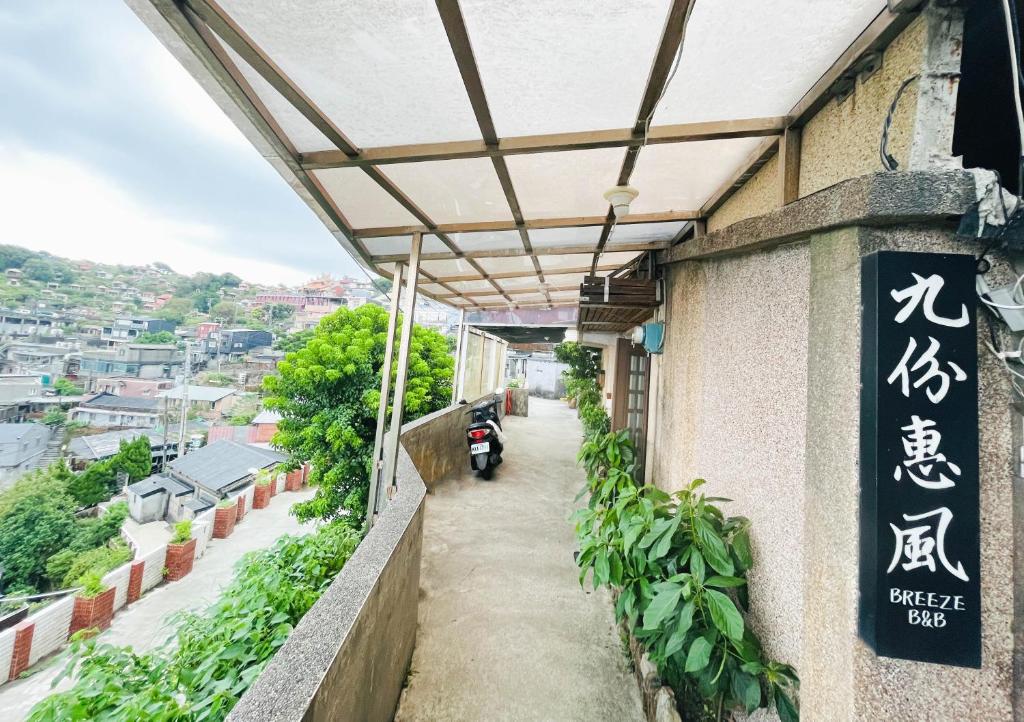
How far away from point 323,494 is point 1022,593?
773 cm

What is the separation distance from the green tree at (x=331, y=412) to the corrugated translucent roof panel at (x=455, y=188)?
177 inches

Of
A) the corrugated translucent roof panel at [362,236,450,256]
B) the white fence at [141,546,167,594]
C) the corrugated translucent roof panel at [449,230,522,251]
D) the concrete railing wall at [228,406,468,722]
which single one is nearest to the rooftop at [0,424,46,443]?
the white fence at [141,546,167,594]

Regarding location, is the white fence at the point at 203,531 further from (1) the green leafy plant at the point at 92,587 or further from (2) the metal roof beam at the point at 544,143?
(2) the metal roof beam at the point at 544,143

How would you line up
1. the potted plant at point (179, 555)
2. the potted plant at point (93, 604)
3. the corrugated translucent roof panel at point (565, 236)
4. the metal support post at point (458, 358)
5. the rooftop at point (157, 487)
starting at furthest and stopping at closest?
the rooftop at point (157, 487) < the potted plant at point (179, 555) < the potted plant at point (93, 604) < the metal support post at point (458, 358) < the corrugated translucent roof panel at point (565, 236)

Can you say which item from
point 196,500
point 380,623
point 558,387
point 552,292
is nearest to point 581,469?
point 552,292

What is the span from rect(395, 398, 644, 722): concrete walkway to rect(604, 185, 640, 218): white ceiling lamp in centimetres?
280

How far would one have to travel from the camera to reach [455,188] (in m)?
2.83

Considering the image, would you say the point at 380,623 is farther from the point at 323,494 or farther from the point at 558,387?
the point at 558,387

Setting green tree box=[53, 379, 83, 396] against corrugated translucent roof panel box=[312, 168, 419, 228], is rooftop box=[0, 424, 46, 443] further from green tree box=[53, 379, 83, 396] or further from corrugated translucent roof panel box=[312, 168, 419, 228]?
corrugated translucent roof panel box=[312, 168, 419, 228]

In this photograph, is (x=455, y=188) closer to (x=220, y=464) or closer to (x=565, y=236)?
(x=565, y=236)

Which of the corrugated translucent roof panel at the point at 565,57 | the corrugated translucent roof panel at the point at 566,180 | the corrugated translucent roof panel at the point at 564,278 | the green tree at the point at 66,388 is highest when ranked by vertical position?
the corrugated translucent roof panel at the point at 564,278

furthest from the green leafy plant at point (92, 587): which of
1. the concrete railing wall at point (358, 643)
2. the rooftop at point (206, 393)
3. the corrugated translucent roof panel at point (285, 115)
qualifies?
the rooftop at point (206, 393)

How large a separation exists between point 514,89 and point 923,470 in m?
2.03

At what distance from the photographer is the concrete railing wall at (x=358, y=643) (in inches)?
48.6
